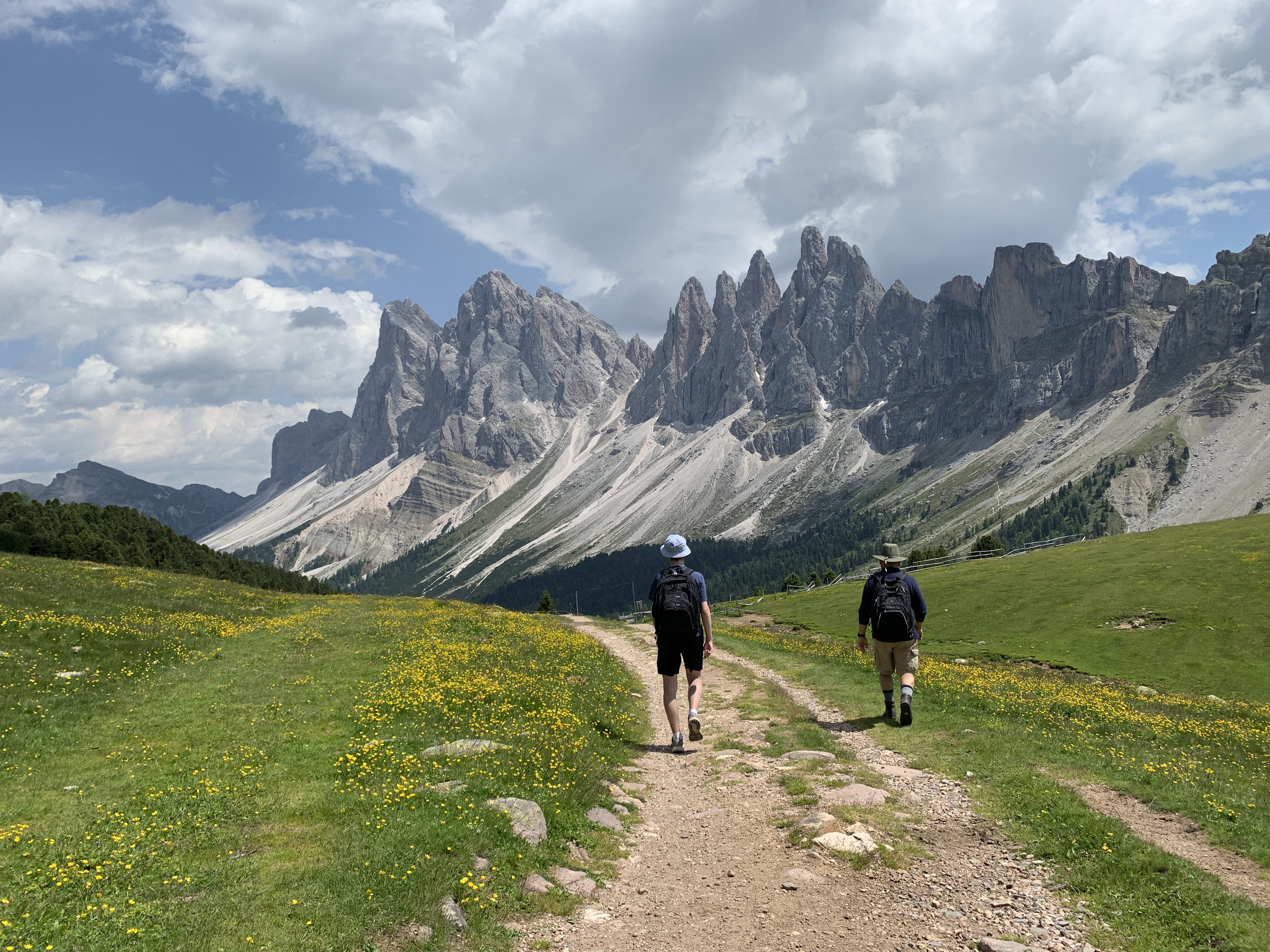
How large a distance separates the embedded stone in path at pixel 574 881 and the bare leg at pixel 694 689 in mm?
7744

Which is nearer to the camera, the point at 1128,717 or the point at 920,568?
the point at 1128,717

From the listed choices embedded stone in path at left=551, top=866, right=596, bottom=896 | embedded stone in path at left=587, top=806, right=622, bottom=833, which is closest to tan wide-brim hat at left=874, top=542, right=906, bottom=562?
embedded stone in path at left=587, top=806, right=622, bottom=833

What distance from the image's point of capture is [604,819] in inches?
511

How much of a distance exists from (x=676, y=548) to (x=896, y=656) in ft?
24.9

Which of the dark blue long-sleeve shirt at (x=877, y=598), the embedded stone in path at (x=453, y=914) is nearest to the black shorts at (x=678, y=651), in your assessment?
the dark blue long-sleeve shirt at (x=877, y=598)

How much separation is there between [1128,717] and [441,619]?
33.4 metres

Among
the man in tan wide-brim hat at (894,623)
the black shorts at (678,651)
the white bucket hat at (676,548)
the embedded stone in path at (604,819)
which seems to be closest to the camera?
the embedded stone in path at (604,819)

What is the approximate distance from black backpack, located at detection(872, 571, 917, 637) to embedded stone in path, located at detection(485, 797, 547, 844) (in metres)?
11.4

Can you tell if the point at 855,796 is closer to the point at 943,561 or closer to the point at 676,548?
the point at 676,548

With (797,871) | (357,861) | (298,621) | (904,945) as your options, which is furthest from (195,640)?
(904,945)

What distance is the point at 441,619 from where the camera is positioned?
1672 inches

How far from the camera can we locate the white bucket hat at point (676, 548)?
1734cm

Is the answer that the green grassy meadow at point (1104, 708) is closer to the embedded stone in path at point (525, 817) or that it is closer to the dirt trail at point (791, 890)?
the dirt trail at point (791, 890)

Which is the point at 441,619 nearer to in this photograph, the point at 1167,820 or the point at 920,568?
the point at 1167,820
